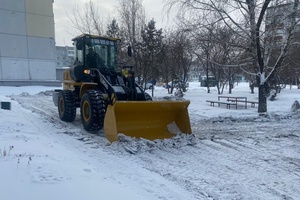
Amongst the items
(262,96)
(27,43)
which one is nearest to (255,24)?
(262,96)

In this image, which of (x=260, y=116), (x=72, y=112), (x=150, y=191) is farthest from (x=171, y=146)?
(x=260, y=116)

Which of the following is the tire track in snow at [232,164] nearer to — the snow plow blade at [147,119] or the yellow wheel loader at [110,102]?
the snow plow blade at [147,119]

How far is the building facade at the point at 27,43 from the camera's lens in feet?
107

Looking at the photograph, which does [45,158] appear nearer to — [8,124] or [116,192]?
[116,192]

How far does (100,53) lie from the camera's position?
9.50 m

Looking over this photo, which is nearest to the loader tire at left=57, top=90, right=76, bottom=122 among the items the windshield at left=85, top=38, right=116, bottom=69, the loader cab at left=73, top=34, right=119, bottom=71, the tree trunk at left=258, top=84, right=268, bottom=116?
the loader cab at left=73, top=34, right=119, bottom=71

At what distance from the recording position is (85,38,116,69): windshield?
9.30m

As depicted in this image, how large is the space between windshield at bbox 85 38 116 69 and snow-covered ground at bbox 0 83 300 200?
7.67 feet

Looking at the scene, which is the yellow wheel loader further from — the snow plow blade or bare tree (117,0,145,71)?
bare tree (117,0,145,71)

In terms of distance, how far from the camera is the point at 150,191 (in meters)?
3.99

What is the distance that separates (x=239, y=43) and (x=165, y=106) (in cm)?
776

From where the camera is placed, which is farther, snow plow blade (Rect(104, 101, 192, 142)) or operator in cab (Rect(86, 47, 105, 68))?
operator in cab (Rect(86, 47, 105, 68))

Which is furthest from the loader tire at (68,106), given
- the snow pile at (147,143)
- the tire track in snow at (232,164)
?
the snow pile at (147,143)

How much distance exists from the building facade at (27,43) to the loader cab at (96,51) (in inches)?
1050
